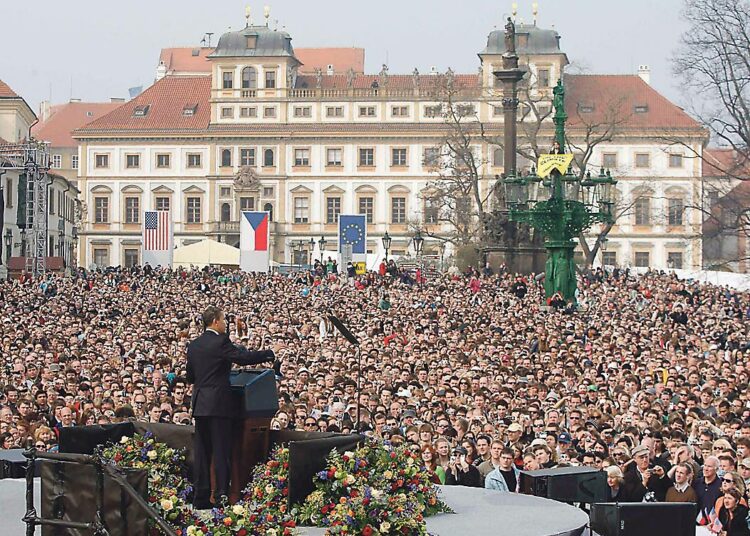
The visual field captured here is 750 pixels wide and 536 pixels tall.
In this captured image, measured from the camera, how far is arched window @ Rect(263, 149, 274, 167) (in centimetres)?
10450

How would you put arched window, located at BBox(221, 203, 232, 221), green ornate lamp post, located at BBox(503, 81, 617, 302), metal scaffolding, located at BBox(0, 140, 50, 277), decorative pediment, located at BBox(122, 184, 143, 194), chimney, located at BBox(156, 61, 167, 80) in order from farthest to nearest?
chimney, located at BBox(156, 61, 167, 80), decorative pediment, located at BBox(122, 184, 143, 194), arched window, located at BBox(221, 203, 232, 221), metal scaffolding, located at BBox(0, 140, 50, 277), green ornate lamp post, located at BBox(503, 81, 617, 302)

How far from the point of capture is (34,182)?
2184 inches

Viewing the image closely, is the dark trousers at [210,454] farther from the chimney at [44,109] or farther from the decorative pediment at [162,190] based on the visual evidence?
the chimney at [44,109]

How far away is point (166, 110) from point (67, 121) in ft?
60.0

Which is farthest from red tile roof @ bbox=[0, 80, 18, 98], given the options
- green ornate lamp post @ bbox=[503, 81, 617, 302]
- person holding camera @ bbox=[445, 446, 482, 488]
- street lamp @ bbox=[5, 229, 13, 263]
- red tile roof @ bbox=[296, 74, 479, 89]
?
person holding camera @ bbox=[445, 446, 482, 488]

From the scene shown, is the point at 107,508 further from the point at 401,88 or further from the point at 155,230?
the point at 401,88

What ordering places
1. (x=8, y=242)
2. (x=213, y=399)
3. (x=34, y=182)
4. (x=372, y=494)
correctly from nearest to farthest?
(x=372, y=494) → (x=213, y=399) → (x=34, y=182) → (x=8, y=242)

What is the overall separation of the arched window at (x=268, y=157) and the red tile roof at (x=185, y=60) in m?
24.6

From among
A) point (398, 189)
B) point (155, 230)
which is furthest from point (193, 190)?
point (155, 230)

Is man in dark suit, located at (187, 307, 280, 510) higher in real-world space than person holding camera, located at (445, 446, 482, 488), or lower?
higher

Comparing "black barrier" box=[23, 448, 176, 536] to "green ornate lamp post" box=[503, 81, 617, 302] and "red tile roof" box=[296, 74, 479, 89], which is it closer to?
"green ornate lamp post" box=[503, 81, 617, 302]

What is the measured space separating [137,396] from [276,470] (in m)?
9.37

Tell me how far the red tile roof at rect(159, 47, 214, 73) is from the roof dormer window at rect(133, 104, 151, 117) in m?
20.8

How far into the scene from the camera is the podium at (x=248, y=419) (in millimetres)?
10516
